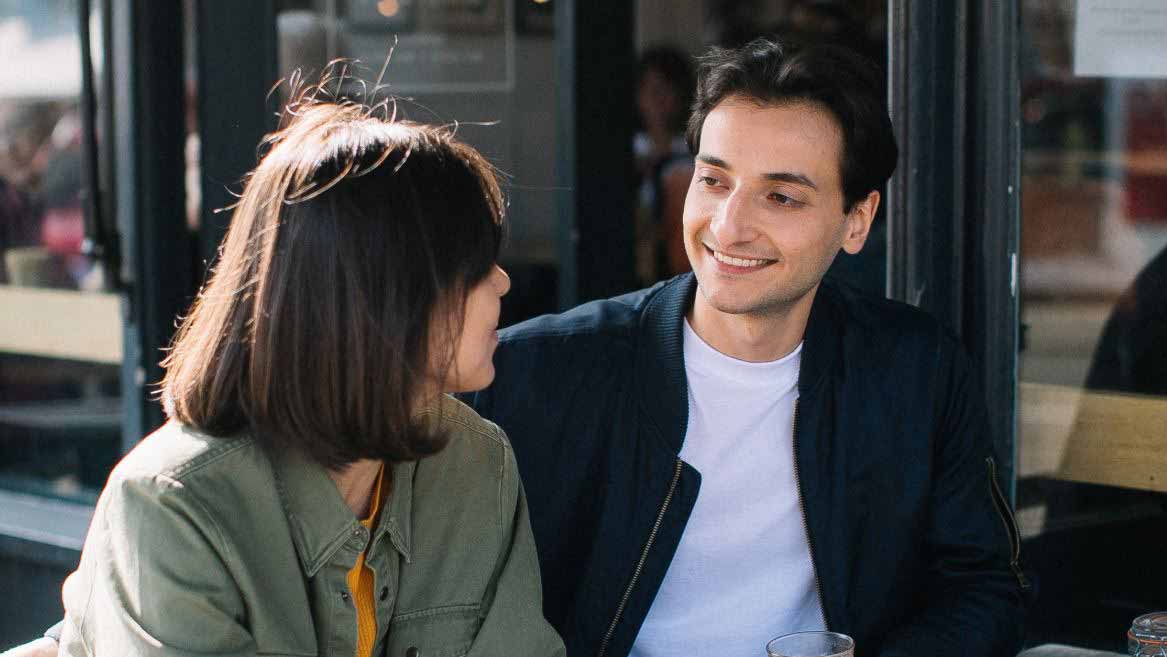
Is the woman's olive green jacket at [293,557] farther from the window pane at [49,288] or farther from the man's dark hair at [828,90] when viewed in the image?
the window pane at [49,288]

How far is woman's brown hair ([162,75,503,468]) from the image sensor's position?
1656 mm

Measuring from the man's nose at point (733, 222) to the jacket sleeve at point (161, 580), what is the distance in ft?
2.95

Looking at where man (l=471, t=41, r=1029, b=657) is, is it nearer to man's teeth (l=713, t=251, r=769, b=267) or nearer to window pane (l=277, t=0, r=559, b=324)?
man's teeth (l=713, t=251, r=769, b=267)

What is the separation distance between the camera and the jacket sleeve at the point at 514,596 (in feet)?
6.15

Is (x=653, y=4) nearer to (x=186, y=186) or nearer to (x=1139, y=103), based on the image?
(x=1139, y=103)

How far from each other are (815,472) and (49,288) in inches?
103

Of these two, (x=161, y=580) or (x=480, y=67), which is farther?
(x=480, y=67)

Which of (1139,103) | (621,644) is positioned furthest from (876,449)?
(1139,103)

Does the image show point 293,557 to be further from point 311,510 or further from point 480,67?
point 480,67

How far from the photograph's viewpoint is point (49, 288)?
157 inches

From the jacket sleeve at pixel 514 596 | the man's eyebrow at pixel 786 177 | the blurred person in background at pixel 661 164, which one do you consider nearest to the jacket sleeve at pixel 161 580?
the jacket sleeve at pixel 514 596

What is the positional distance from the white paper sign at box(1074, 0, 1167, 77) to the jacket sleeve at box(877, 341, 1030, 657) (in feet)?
2.51

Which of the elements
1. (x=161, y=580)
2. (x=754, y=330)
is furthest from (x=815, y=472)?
(x=161, y=580)

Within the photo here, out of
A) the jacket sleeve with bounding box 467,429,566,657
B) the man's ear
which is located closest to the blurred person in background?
the man's ear
